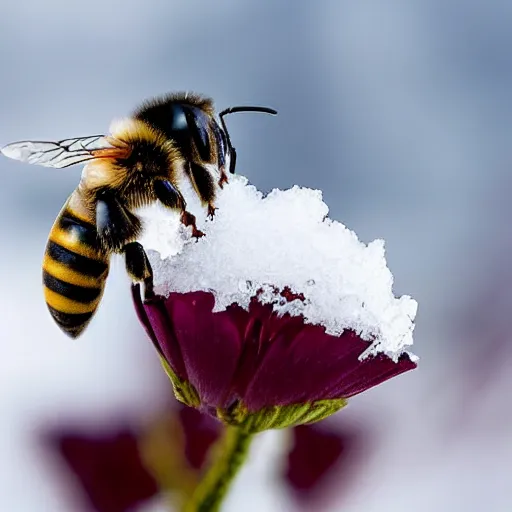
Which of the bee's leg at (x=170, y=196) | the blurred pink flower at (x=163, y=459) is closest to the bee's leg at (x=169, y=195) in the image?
the bee's leg at (x=170, y=196)

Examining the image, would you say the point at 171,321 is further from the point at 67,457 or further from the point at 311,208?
the point at 67,457

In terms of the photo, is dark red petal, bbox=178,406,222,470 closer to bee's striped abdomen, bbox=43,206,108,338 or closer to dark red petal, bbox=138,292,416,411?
bee's striped abdomen, bbox=43,206,108,338

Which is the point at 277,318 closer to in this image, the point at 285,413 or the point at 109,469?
the point at 285,413

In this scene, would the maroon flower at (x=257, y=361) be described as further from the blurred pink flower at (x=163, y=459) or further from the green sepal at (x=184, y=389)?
the blurred pink flower at (x=163, y=459)

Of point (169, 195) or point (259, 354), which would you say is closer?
point (259, 354)

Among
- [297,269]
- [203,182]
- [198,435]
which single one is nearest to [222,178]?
[203,182]
